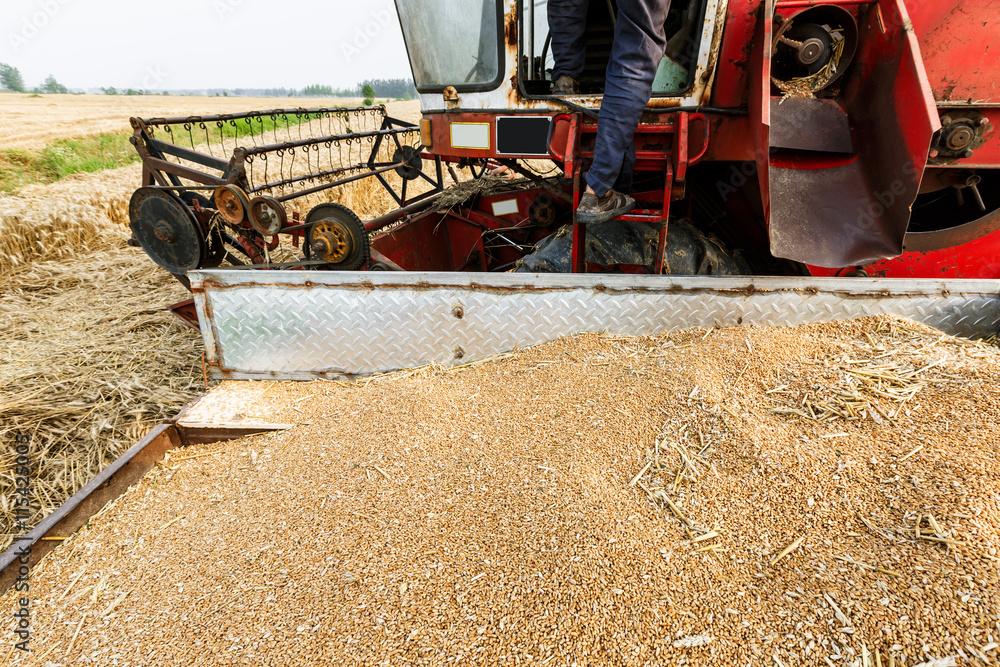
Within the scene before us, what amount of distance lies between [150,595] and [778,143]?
288 centimetres

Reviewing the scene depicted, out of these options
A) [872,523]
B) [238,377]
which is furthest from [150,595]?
[872,523]

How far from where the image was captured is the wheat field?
104 inches

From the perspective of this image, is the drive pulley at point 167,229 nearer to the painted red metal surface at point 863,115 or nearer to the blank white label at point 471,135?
the blank white label at point 471,135

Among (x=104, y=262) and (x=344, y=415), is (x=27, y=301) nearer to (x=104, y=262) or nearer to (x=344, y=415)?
(x=104, y=262)

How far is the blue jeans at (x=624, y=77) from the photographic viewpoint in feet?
7.06

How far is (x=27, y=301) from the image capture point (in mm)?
4258

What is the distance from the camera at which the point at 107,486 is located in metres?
1.75

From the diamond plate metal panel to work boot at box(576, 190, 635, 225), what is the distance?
13.7 inches

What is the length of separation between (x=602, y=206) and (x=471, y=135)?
0.95 m

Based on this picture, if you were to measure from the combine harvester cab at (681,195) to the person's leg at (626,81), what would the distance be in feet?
0.89

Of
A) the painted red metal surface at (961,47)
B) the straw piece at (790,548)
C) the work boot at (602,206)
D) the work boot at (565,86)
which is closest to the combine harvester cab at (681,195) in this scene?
the painted red metal surface at (961,47)

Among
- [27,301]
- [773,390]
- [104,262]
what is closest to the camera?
[773,390]

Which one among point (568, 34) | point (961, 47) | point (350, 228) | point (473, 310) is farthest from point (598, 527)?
point (961, 47)

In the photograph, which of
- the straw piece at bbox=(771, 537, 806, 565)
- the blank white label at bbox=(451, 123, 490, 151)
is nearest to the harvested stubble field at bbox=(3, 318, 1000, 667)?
the straw piece at bbox=(771, 537, 806, 565)
